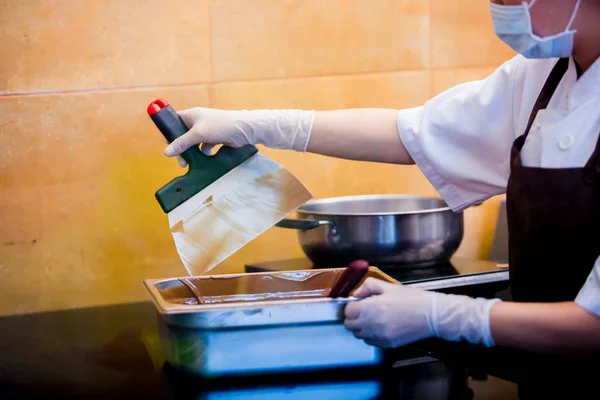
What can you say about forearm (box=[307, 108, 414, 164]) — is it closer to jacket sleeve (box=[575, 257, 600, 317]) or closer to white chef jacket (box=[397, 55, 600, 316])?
white chef jacket (box=[397, 55, 600, 316])

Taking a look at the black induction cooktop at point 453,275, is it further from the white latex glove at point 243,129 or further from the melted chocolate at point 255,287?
the white latex glove at point 243,129

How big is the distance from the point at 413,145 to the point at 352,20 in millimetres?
483

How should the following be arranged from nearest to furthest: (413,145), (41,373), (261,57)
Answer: (41,373)
(413,145)
(261,57)

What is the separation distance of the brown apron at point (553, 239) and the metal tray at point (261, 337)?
0.22m

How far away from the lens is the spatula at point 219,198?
1.08 meters

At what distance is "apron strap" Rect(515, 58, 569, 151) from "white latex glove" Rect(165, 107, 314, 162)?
0.34 meters

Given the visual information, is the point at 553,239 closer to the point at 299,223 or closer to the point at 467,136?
the point at 467,136

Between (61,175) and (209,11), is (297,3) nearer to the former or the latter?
(209,11)

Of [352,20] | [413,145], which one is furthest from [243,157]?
[352,20]

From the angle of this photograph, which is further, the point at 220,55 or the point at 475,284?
the point at 220,55

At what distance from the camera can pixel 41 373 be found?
41.2 inches

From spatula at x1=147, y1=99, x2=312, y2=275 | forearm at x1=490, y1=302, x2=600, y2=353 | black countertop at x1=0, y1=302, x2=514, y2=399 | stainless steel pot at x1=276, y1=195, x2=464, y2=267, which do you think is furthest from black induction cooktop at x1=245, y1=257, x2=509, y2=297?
forearm at x1=490, y1=302, x2=600, y2=353

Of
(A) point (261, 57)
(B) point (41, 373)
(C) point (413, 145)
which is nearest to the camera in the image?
(B) point (41, 373)

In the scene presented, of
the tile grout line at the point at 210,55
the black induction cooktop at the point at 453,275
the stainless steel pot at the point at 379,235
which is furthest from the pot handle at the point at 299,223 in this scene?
the tile grout line at the point at 210,55
